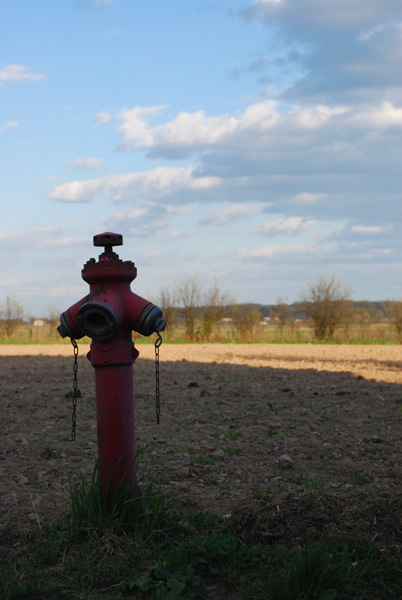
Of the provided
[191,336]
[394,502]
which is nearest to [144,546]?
[394,502]

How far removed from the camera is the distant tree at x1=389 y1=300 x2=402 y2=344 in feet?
77.0

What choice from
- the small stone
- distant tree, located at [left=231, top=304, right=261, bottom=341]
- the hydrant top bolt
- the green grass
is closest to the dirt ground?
the small stone

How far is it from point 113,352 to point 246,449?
2.36 metres

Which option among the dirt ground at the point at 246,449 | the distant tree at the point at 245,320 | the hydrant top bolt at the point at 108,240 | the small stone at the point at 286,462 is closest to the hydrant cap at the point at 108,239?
the hydrant top bolt at the point at 108,240

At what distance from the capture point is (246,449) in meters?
5.15

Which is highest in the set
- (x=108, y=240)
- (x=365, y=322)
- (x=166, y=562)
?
(x=108, y=240)

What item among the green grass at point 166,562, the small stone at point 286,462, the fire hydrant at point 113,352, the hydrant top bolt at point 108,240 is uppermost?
the hydrant top bolt at point 108,240

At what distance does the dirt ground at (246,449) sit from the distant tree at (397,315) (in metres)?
14.5

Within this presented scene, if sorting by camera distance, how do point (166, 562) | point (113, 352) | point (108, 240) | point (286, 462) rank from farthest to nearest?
point (286, 462) < point (108, 240) < point (113, 352) < point (166, 562)

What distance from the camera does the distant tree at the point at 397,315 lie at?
77.0 ft

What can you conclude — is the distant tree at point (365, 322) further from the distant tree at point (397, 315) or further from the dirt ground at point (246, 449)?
the dirt ground at point (246, 449)

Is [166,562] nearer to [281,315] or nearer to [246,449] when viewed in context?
[246,449]

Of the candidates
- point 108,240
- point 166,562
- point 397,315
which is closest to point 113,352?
point 108,240

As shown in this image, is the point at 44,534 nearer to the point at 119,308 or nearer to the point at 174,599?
the point at 174,599
